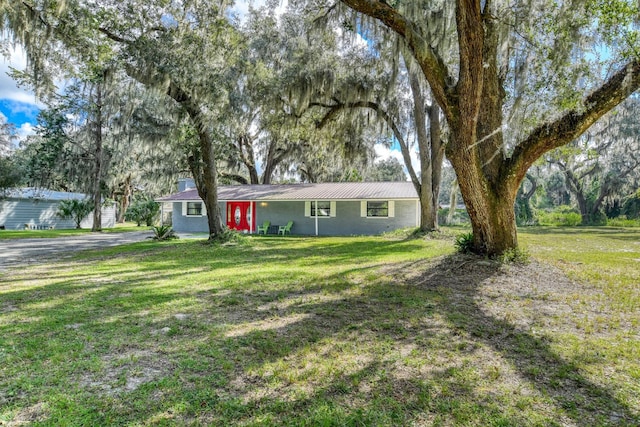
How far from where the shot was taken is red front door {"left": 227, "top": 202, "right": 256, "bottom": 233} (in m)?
18.7

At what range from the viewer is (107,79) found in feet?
30.5

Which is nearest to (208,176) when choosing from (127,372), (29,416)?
(127,372)

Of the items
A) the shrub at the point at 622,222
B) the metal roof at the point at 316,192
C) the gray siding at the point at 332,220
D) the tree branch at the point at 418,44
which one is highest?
the tree branch at the point at 418,44

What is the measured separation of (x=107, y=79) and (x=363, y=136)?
9.41 meters

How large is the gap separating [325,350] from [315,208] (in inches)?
575

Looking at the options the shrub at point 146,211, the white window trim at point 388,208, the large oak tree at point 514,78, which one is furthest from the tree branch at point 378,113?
the shrub at point 146,211

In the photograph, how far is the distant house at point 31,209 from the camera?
20.4 metres

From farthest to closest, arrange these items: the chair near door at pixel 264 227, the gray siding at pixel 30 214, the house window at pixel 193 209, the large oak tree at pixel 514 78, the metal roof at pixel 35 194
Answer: the gray siding at pixel 30 214
the metal roof at pixel 35 194
the house window at pixel 193 209
the chair near door at pixel 264 227
the large oak tree at pixel 514 78

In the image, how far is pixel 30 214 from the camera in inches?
854

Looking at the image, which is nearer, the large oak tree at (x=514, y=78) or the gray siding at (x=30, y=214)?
the large oak tree at (x=514, y=78)

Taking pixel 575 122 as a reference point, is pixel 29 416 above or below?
below

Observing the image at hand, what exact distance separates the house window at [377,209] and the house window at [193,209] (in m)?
9.25

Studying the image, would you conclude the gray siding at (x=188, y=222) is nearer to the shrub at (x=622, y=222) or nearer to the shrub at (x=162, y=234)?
the shrub at (x=162, y=234)

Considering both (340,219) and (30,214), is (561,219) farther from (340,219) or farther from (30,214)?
(30,214)
